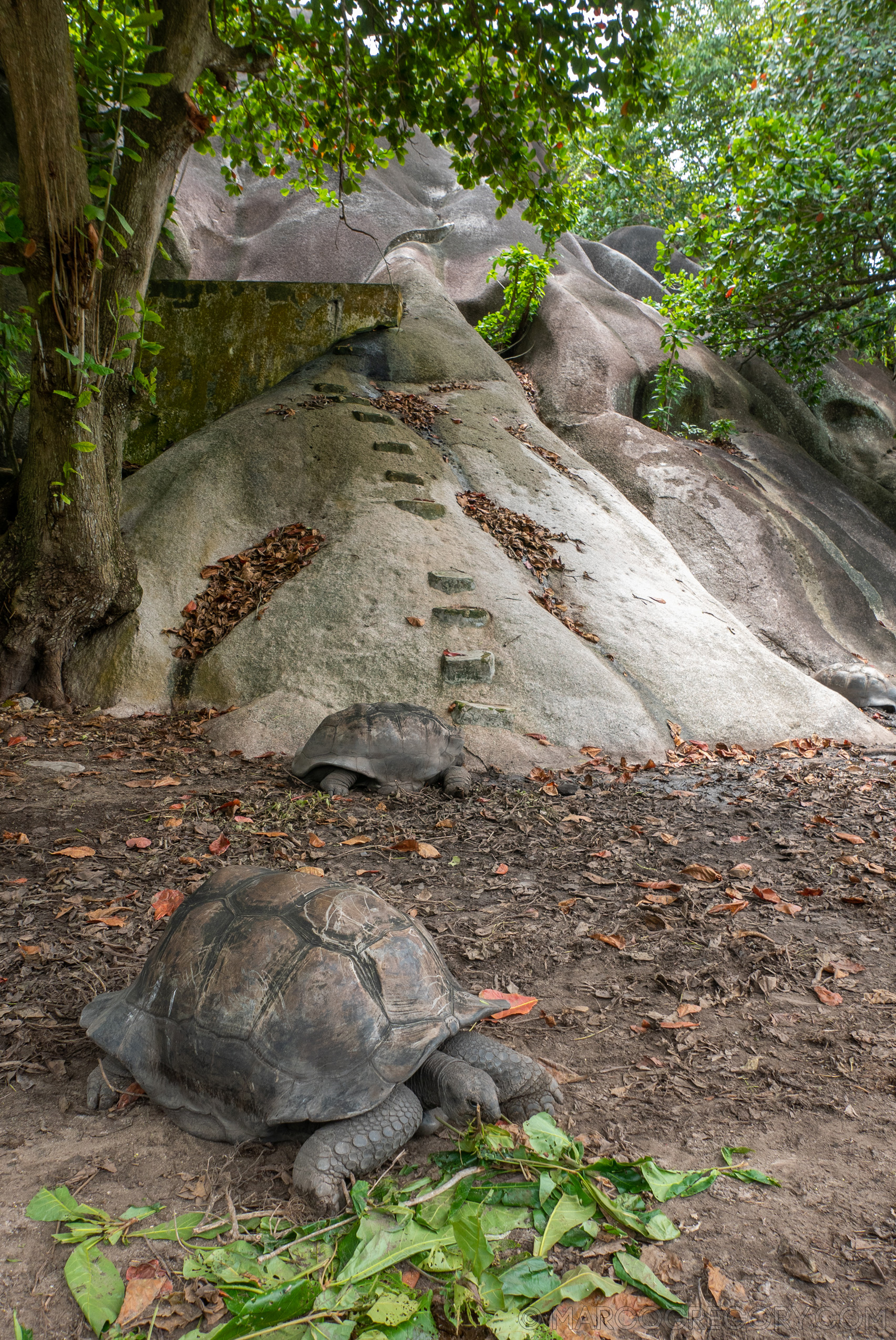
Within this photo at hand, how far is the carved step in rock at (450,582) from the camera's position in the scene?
8.04 metres

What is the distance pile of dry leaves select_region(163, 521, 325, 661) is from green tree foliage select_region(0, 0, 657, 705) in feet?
2.58

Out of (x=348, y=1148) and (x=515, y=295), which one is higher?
(x=515, y=295)

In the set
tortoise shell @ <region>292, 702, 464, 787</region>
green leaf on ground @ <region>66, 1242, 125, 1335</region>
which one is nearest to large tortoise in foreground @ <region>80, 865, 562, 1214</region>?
green leaf on ground @ <region>66, 1242, 125, 1335</region>

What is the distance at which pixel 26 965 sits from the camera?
3131 mm

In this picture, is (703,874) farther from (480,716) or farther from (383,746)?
(480,716)

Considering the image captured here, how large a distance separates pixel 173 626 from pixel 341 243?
16.6 meters

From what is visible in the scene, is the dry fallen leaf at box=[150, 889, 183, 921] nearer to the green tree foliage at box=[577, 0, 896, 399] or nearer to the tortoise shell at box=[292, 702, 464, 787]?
the tortoise shell at box=[292, 702, 464, 787]

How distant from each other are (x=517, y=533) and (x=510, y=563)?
0.64 m

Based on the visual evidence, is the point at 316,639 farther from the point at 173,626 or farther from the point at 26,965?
the point at 26,965

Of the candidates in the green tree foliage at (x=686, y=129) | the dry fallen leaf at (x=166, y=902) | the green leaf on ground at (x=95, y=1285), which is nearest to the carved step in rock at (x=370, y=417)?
the dry fallen leaf at (x=166, y=902)

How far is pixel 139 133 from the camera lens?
606 centimetres

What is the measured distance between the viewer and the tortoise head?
7.43 feet

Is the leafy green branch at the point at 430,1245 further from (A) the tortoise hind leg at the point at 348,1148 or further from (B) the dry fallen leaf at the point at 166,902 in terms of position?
(B) the dry fallen leaf at the point at 166,902

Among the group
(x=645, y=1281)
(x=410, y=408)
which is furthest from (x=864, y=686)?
(x=645, y=1281)
